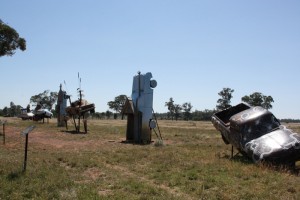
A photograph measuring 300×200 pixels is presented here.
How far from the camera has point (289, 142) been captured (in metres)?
13.3

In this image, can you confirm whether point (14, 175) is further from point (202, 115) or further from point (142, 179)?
point (202, 115)

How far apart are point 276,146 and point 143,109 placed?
41.8 feet

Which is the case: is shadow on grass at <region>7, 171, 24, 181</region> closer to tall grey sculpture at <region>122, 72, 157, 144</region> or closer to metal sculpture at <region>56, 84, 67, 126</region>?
tall grey sculpture at <region>122, 72, 157, 144</region>

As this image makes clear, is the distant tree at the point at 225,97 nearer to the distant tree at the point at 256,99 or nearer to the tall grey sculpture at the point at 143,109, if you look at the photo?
the distant tree at the point at 256,99

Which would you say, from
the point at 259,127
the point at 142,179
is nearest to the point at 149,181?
the point at 142,179

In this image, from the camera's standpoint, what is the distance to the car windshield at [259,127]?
15.2 meters

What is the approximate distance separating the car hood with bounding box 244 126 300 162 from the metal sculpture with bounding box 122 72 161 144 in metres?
11.1

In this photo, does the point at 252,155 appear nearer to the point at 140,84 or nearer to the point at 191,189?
the point at 191,189

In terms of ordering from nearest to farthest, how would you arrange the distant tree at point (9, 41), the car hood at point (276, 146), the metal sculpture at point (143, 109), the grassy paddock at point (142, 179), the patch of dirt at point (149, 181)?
the grassy paddock at point (142, 179)
the patch of dirt at point (149, 181)
the car hood at point (276, 146)
the metal sculpture at point (143, 109)
the distant tree at point (9, 41)

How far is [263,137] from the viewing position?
1454 centimetres

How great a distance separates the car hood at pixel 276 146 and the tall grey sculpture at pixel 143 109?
36.6ft

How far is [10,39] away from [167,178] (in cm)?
2263

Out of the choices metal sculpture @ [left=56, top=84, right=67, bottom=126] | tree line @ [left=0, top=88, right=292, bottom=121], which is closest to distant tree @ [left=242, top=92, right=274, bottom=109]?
tree line @ [left=0, top=88, right=292, bottom=121]

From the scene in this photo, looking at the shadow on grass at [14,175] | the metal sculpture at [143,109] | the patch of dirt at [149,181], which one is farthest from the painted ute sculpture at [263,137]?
the shadow on grass at [14,175]
